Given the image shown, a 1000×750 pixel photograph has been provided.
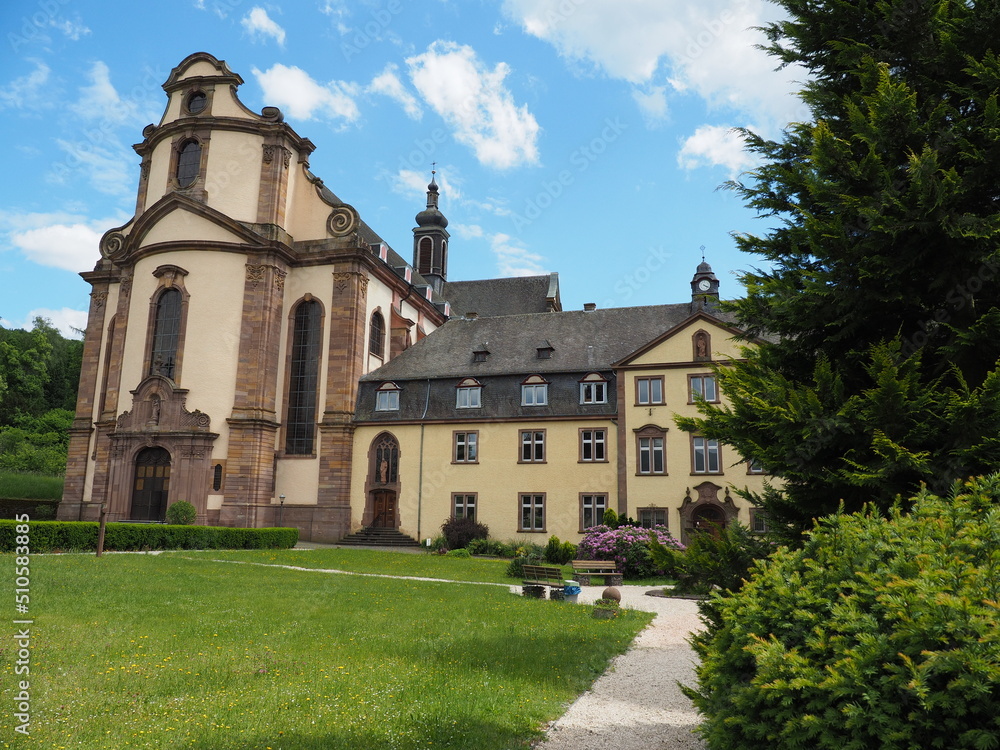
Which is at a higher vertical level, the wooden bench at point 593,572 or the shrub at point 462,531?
the shrub at point 462,531

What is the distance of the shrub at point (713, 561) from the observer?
6840 millimetres

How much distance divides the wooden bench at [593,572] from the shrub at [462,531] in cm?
1102

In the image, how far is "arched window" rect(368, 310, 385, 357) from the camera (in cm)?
4056

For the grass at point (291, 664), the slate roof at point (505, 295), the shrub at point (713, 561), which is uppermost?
the slate roof at point (505, 295)

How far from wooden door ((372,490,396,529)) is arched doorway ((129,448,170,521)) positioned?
1000cm

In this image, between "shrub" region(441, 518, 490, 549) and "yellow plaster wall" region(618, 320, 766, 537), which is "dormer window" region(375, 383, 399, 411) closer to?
"shrub" region(441, 518, 490, 549)

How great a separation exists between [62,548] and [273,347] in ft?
51.4

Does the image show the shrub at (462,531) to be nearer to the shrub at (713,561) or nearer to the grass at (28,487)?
the shrub at (713,561)

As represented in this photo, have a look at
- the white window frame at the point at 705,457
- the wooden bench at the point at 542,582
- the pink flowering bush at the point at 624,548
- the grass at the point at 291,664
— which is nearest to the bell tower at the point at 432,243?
the white window frame at the point at 705,457

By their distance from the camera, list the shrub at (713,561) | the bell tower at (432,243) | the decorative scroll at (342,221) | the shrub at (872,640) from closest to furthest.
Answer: the shrub at (872,640) → the shrub at (713,561) → the decorative scroll at (342,221) → the bell tower at (432,243)

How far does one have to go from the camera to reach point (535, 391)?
34.6m

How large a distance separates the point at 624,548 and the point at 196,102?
34.8m

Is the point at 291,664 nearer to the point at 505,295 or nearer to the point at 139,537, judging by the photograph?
the point at 139,537

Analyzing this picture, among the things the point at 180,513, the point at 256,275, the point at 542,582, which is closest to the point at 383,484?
the point at 180,513
